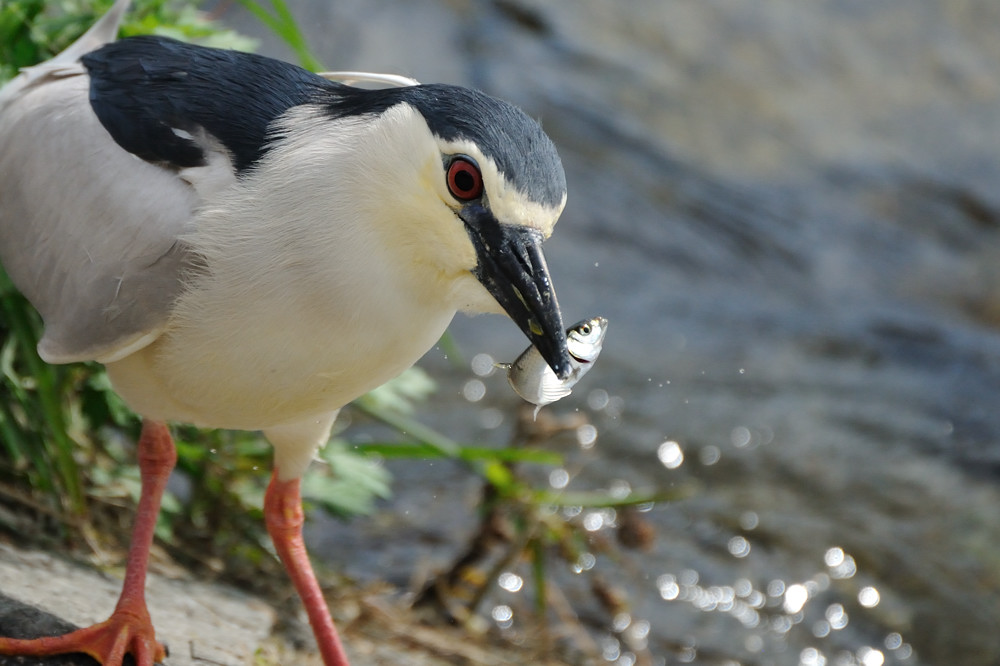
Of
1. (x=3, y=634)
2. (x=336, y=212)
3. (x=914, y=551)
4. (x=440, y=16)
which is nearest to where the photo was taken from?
(x=336, y=212)

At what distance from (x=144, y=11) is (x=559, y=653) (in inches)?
108

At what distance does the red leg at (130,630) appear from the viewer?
9.21 feet

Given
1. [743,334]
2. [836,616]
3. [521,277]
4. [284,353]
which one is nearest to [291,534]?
[284,353]

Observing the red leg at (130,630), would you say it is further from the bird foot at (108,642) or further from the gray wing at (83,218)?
the gray wing at (83,218)

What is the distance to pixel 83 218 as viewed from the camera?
2.80 meters

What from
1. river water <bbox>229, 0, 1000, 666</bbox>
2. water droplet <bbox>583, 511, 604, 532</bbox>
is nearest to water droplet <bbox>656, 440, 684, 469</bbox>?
river water <bbox>229, 0, 1000, 666</bbox>

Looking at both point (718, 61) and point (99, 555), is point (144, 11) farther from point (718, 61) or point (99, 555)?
point (718, 61)

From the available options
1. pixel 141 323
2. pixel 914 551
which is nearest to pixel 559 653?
pixel 914 551

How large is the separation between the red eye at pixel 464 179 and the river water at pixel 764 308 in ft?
9.33

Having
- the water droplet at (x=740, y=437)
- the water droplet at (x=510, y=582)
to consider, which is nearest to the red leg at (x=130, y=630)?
the water droplet at (x=510, y=582)

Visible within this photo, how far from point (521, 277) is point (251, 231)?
0.62 metres

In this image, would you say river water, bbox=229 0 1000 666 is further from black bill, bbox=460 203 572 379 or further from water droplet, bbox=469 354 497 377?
black bill, bbox=460 203 572 379

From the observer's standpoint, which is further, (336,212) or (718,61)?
(718,61)

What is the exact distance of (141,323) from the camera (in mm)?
2658
